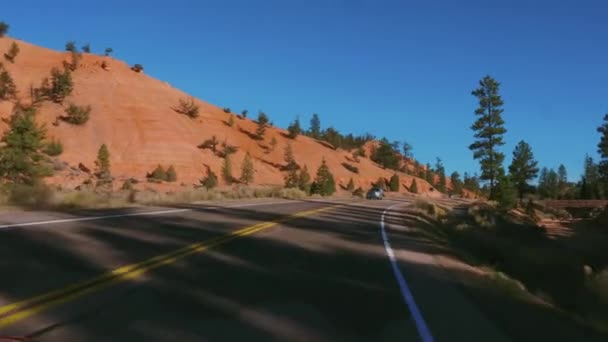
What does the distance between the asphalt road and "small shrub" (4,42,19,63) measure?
85.4 m

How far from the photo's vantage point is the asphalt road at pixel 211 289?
6.53 metres

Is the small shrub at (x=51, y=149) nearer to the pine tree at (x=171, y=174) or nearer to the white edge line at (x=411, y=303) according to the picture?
the pine tree at (x=171, y=174)

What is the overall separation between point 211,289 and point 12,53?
311 feet

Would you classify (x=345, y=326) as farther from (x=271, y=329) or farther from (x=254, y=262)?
(x=254, y=262)

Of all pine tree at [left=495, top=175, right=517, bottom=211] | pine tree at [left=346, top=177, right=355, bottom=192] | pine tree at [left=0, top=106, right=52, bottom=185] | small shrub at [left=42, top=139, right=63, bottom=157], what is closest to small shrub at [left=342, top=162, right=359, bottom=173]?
pine tree at [left=346, top=177, right=355, bottom=192]

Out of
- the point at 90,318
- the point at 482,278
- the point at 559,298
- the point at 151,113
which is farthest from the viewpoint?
the point at 151,113

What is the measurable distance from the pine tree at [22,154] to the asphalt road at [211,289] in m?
18.8

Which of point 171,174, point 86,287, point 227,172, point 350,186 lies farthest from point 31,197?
point 350,186

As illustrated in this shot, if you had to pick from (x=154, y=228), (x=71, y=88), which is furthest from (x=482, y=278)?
(x=71, y=88)

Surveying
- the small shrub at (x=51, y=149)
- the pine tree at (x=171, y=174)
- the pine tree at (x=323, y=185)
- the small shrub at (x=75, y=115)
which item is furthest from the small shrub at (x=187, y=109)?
the small shrub at (x=51, y=149)

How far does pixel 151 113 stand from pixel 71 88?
11.3 m

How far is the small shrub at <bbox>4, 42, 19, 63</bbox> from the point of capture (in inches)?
3572

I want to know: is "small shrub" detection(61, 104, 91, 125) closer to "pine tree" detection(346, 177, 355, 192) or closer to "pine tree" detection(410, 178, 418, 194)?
"pine tree" detection(346, 177, 355, 192)

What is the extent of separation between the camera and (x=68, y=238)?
12.4 m
